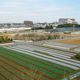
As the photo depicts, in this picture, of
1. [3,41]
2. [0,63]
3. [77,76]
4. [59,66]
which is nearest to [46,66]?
[59,66]

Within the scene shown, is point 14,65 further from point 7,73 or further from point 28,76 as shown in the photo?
point 28,76

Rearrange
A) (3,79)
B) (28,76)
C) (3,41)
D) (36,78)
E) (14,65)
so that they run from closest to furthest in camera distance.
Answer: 1. (36,78)
2. (28,76)
3. (3,79)
4. (14,65)
5. (3,41)

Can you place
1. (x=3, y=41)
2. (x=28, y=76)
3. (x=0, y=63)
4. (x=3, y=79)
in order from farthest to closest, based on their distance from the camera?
1. (x=3, y=41)
2. (x=0, y=63)
3. (x=3, y=79)
4. (x=28, y=76)

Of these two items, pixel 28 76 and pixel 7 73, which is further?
pixel 7 73

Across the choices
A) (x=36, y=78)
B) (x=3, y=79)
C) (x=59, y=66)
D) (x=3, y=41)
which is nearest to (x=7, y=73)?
(x=3, y=79)

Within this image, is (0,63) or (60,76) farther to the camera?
(0,63)

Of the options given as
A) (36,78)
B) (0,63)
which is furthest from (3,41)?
(36,78)

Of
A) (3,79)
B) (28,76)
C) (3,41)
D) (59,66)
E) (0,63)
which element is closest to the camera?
(28,76)

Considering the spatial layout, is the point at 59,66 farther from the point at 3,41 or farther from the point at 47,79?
A: the point at 3,41

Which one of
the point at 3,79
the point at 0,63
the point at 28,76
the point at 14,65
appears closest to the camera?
the point at 28,76
